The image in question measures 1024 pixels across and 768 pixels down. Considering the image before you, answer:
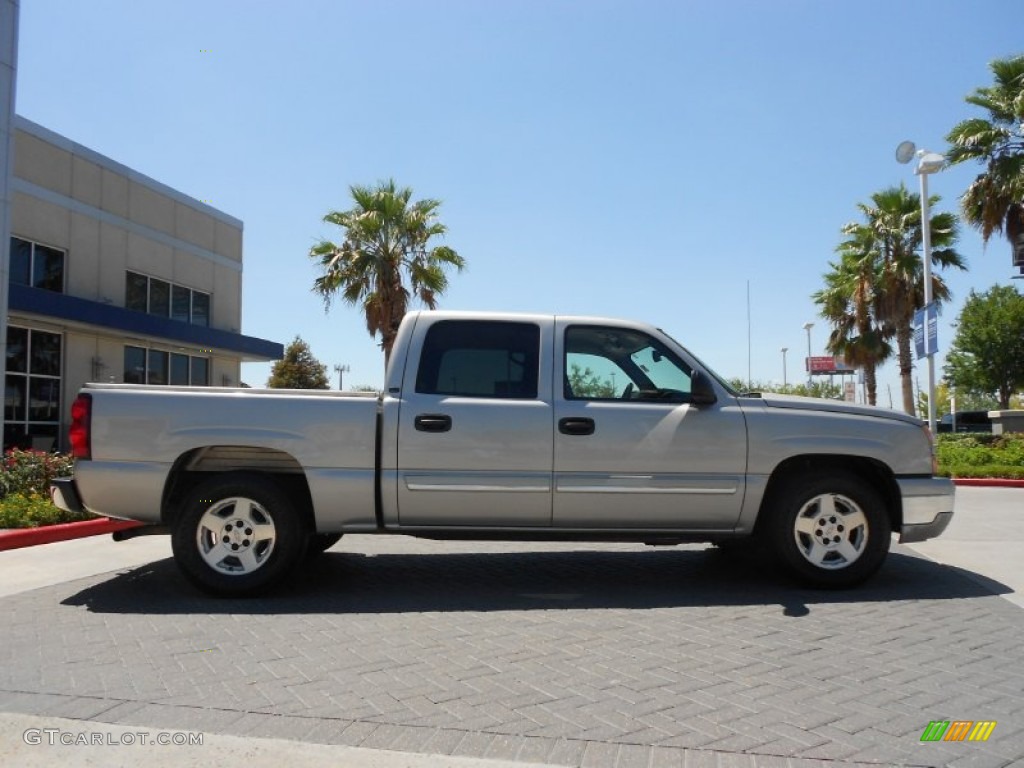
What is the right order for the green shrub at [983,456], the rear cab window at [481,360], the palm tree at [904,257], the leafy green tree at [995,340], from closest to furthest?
1. the rear cab window at [481,360]
2. the green shrub at [983,456]
3. the palm tree at [904,257]
4. the leafy green tree at [995,340]

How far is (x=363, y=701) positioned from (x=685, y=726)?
1425 millimetres

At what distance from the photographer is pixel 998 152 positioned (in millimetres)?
21656

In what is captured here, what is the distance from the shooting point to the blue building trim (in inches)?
637

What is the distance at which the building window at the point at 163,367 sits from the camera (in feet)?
70.3

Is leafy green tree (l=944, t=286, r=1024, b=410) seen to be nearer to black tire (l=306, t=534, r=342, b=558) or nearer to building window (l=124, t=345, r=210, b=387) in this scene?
building window (l=124, t=345, r=210, b=387)

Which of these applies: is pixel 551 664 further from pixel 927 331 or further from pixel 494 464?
pixel 927 331

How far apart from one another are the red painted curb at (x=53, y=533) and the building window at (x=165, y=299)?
12.9 meters

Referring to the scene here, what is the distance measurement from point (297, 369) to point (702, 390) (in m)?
52.7

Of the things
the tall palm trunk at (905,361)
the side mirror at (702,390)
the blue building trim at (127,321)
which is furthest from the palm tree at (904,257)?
the side mirror at (702,390)

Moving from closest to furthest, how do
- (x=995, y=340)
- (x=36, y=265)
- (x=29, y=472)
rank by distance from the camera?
(x=29, y=472) → (x=36, y=265) → (x=995, y=340)

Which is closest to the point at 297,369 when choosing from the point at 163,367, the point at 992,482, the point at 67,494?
the point at 163,367

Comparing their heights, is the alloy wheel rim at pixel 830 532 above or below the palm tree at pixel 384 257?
below

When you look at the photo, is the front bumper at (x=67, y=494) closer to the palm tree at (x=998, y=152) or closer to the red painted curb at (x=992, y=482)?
the red painted curb at (x=992, y=482)

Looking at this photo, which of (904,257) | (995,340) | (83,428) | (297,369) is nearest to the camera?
(83,428)
